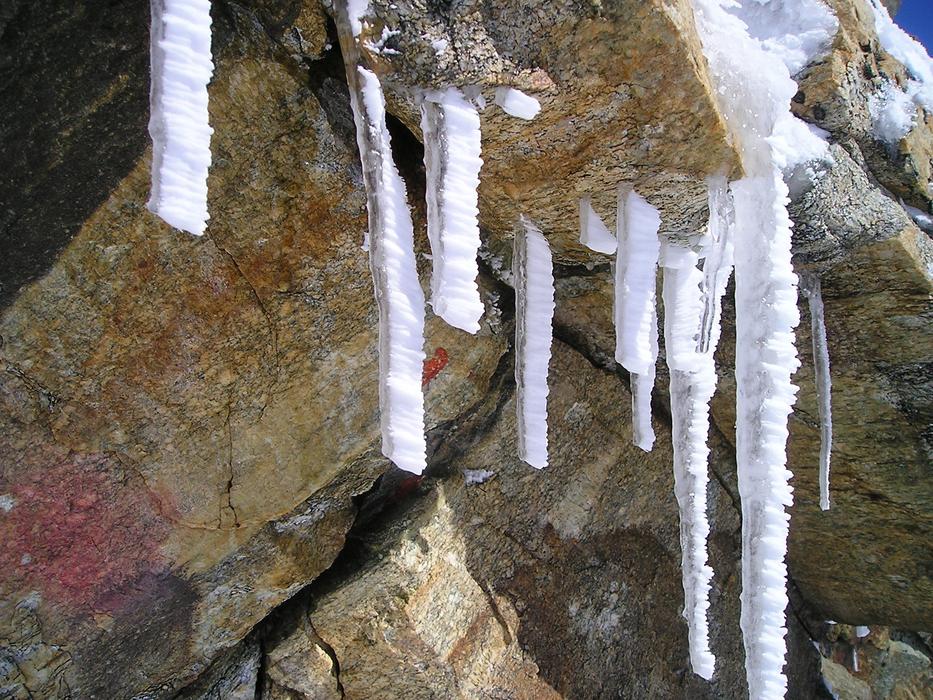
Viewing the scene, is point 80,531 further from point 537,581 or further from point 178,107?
point 537,581

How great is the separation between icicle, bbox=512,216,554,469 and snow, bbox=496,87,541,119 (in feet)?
1.94

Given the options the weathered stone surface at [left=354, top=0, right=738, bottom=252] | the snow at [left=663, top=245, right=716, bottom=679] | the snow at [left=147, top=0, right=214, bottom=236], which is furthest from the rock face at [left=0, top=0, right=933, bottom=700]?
the snow at [left=147, top=0, right=214, bottom=236]

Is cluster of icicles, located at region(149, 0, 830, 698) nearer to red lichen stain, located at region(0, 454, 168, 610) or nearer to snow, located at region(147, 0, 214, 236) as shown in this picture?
snow, located at region(147, 0, 214, 236)

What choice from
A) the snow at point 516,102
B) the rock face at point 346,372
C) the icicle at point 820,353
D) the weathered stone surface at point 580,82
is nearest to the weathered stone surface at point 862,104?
the rock face at point 346,372

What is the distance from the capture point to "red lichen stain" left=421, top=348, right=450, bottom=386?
110 inches

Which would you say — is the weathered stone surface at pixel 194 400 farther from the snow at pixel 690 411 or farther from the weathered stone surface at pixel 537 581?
the snow at pixel 690 411

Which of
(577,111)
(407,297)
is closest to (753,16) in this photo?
(577,111)

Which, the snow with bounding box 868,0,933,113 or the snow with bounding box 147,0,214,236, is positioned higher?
the snow with bounding box 868,0,933,113

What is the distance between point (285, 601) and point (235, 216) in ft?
6.46

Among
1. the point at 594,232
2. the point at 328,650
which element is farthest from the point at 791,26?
the point at 328,650

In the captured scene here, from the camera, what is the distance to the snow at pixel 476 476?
125 inches

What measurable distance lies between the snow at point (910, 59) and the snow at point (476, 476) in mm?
2853

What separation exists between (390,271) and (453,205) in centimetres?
25

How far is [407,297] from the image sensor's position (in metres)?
1.65
